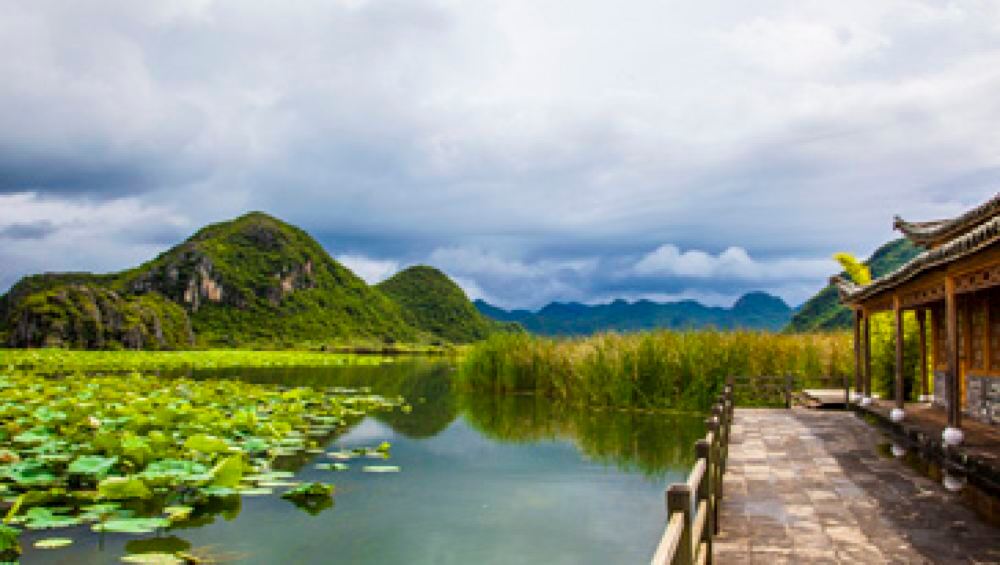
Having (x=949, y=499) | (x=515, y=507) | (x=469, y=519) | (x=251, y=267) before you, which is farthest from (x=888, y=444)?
(x=251, y=267)

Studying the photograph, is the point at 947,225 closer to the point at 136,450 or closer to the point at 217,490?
the point at 217,490

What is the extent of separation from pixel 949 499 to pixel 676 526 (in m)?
4.56

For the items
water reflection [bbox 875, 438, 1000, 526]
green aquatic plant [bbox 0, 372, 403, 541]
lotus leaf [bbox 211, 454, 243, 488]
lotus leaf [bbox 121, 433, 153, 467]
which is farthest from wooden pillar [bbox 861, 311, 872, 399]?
lotus leaf [bbox 121, 433, 153, 467]

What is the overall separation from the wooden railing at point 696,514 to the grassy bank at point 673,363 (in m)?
9.12

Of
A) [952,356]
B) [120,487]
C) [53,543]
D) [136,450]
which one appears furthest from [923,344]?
[53,543]

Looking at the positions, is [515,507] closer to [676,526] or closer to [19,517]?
[19,517]

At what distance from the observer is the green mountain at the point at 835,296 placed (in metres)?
53.9

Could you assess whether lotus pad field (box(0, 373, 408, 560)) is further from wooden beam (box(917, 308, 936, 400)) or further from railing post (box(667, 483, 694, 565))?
wooden beam (box(917, 308, 936, 400))

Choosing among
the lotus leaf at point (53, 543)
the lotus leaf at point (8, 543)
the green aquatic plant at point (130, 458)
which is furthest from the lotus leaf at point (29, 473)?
the lotus leaf at point (8, 543)

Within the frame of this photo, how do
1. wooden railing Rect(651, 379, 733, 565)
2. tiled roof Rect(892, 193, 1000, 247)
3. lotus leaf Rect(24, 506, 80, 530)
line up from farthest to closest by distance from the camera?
tiled roof Rect(892, 193, 1000, 247) → lotus leaf Rect(24, 506, 80, 530) → wooden railing Rect(651, 379, 733, 565)

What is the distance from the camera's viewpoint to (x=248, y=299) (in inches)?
2793

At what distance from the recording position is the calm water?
570 centimetres

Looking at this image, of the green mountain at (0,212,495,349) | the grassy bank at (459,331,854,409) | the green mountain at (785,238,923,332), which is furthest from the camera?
the green mountain at (785,238,923,332)

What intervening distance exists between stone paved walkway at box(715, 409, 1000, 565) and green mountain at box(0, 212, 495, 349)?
120 feet
